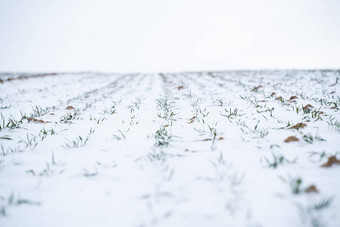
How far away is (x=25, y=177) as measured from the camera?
170 centimetres

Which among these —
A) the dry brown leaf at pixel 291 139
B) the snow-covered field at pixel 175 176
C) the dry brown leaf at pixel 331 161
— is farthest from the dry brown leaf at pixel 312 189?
the dry brown leaf at pixel 291 139

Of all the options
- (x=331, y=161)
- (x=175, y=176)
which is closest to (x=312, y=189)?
(x=331, y=161)

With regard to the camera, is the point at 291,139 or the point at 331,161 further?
the point at 291,139

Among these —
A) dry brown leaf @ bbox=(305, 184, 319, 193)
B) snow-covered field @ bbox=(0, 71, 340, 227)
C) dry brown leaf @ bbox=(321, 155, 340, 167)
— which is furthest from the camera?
dry brown leaf @ bbox=(321, 155, 340, 167)

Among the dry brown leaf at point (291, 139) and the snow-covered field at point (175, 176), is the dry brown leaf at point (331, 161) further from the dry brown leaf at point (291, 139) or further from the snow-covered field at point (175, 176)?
the dry brown leaf at point (291, 139)

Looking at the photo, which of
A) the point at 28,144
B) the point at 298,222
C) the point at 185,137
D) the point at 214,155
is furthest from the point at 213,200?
the point at 28,144

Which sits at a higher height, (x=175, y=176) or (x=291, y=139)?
(x=291, y=139)

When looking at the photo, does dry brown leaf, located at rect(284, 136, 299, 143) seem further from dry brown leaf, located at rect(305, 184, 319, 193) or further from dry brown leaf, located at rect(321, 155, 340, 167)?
dry brown leaf, located at rect(305, 184, 319, 193)

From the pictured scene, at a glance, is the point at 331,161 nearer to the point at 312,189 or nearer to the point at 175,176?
the point at 312,189

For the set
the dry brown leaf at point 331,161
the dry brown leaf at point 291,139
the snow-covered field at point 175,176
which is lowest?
the snow-covered field at point 175,176

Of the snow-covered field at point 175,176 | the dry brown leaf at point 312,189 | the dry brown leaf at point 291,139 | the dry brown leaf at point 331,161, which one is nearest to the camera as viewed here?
the snow-covered field at point 175,176

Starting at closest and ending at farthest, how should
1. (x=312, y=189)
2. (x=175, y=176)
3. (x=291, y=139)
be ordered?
(x=312, y=189) < (x=175, y=176) < (x=291, y=139)

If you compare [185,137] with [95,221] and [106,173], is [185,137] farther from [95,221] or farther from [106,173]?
[95,221]

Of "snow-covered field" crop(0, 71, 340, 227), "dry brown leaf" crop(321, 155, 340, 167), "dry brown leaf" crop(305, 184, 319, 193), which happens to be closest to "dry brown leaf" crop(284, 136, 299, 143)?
"snow-covered field" crop(0, 71, 340, 227)
